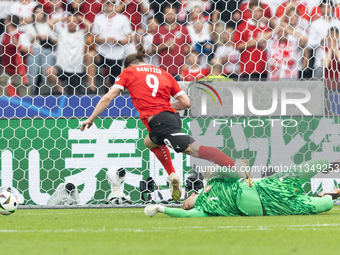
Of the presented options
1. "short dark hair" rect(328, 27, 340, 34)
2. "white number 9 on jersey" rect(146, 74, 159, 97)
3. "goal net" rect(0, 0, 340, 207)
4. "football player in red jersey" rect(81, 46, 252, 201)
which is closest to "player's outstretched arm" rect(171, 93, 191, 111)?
"football player in red jersey" rect(81, 46, 252, 201)

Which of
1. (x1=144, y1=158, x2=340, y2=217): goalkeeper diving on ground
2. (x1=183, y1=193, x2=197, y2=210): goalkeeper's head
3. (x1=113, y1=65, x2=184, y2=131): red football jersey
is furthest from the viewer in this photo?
(x1=113, y1=65, x2=184, y2=131): red football jersey

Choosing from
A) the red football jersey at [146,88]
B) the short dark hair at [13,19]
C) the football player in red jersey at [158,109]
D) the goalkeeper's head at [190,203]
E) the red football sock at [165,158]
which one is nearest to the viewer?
the goalkeeper's head at [190,203]

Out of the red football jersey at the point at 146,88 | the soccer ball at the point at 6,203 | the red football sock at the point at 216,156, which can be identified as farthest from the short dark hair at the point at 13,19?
the red football sock at the point at 216,156

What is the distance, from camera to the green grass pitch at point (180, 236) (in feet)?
7.78

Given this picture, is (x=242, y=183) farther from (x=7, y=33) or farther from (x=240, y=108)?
(x=7, y=33)

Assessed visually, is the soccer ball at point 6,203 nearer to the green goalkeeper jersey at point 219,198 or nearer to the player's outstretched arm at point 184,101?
the green goalkeeper jersey at point 219,198

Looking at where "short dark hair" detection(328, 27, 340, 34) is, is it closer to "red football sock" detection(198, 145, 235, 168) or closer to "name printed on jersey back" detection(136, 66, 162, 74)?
"name printed on jersey back" detection(136, 66, 162, 74)

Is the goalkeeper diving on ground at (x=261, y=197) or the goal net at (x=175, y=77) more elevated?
the goal net at (x=175, y=77)

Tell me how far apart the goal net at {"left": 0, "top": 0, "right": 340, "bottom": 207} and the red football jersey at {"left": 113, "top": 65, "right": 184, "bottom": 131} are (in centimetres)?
134

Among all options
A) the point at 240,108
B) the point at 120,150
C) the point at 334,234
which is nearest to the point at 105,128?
the point at 120,150

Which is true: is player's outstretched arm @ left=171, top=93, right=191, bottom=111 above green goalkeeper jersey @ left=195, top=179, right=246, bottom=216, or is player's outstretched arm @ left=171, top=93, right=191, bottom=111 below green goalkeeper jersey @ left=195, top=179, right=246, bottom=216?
above

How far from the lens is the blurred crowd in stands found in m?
7.17

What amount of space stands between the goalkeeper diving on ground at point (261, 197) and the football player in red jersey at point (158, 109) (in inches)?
14.6

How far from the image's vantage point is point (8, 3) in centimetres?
759
